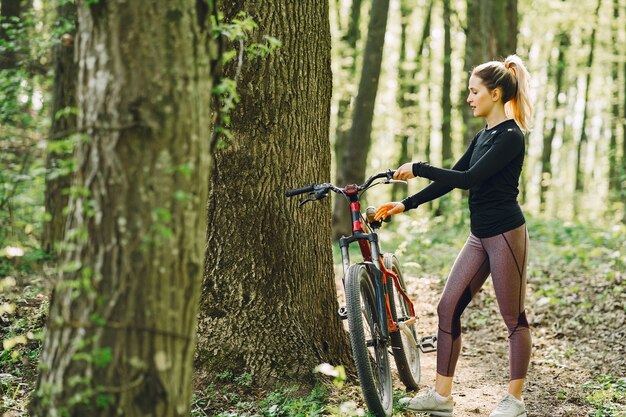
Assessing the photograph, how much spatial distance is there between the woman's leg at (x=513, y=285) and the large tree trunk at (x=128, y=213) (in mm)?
2312

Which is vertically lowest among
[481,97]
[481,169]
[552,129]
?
[481,169]

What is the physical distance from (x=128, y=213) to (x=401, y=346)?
269 centimetres

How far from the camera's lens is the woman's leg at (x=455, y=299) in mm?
4183

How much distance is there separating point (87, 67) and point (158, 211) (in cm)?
61

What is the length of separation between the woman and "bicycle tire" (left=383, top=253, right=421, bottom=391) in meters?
0.33

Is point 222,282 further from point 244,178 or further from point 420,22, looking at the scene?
point 420,22

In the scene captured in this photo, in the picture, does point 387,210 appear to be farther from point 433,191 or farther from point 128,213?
point 128,213

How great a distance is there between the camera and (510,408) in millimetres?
4180

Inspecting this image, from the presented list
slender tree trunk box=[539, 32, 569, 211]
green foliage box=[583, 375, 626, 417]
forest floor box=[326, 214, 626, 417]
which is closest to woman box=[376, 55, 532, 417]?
forest floor box=[326, 214, 626, 417]

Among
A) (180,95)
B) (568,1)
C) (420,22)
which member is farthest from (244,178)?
(420,22)

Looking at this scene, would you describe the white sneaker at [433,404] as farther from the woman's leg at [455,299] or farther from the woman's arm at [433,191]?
the woman's arm at [433,191]

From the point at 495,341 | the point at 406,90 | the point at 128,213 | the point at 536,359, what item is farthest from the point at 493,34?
the point at 406,90

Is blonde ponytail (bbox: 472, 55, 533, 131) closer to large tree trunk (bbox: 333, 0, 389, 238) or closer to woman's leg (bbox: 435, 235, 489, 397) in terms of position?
woman's leg (bbox: 435, 235, 489, 397)

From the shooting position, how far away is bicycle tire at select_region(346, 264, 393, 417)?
12.2 ft
